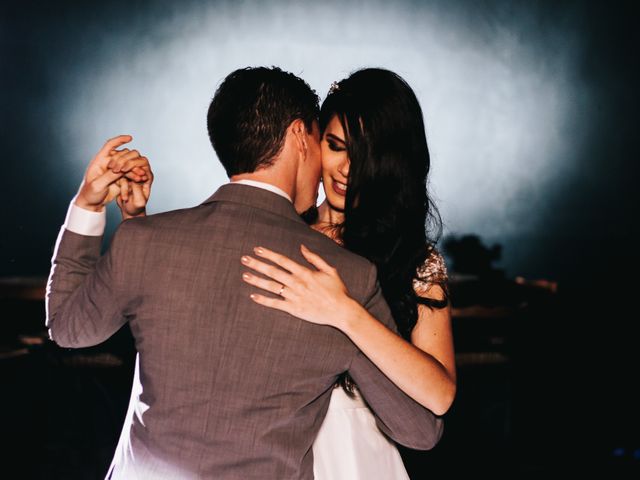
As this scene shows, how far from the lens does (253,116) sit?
1230 millimetres

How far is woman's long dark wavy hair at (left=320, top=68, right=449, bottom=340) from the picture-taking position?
1.75 meters

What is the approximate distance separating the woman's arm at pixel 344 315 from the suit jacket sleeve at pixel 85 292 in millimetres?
222

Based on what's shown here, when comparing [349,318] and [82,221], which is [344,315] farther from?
[82,221]

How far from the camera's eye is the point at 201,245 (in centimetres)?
113

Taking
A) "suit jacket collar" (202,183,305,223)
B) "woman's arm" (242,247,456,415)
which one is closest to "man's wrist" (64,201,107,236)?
"suit jacket collar" (202,183,305,223)

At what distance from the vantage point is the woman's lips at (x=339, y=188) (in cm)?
181

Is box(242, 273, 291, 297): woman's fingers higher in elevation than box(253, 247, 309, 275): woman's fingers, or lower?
lower

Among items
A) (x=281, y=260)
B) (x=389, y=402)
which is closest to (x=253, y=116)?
(x=281, y=260)

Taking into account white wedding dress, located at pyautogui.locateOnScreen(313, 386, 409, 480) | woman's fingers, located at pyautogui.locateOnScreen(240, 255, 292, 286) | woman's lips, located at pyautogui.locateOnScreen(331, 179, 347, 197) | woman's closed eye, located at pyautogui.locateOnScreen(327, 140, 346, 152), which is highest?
woman's closed eye, located at pyautogui.locateOnScreen(327, 140, 346, 152)

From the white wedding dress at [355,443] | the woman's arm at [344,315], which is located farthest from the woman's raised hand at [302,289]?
the white wedding dress at [355,443]

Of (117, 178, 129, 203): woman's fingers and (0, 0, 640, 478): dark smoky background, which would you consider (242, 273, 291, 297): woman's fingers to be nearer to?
(117, 178, 129, 203): woman's fingers

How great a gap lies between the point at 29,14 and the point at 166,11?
0.75 metres

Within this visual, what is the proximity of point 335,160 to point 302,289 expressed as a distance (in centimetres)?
72

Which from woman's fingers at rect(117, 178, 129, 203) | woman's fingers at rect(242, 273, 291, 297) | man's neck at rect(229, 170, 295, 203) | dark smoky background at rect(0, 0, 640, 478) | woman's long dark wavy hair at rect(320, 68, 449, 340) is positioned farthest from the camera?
dark smoky background at rect(0, 0, 640, 478)
